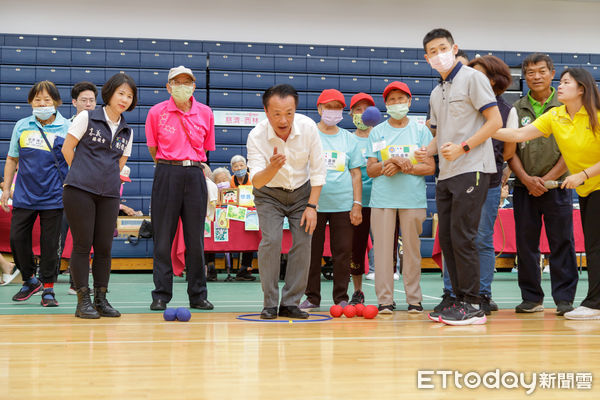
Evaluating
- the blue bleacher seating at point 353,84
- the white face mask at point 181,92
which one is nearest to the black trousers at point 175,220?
the white face mask at point 181,92

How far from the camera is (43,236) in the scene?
183 inches

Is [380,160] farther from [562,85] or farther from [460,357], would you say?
[460,357]

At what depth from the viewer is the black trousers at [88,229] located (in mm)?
3848

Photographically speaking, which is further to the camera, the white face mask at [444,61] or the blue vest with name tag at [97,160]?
the blue vest with name tag at [97,160]

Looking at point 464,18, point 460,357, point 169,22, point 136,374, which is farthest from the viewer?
point 464,18

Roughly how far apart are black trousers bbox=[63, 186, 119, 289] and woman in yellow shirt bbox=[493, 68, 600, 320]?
2.44 metres

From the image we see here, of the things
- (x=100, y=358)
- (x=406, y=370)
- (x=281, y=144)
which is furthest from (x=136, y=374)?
(x=281, y=144)

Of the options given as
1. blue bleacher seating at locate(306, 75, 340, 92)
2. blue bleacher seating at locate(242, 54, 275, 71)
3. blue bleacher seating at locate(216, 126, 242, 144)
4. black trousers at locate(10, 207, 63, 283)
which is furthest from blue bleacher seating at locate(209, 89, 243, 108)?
black trousers at locate(10, 207, 63, 283)

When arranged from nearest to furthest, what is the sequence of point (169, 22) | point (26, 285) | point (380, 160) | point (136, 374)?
point (136, 374)
point (380, 160)
point (26, 285)
point (169, 22)

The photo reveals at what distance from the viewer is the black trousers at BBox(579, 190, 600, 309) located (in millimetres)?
3891

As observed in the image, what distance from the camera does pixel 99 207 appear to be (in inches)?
157

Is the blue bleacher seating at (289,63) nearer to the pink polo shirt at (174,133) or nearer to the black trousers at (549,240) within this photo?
the pink polo shirt at (174,133)

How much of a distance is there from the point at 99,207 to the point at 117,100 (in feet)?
2.22

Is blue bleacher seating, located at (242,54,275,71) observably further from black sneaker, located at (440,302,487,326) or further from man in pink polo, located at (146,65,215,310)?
black sneaker, located at (440,302,487,326)
